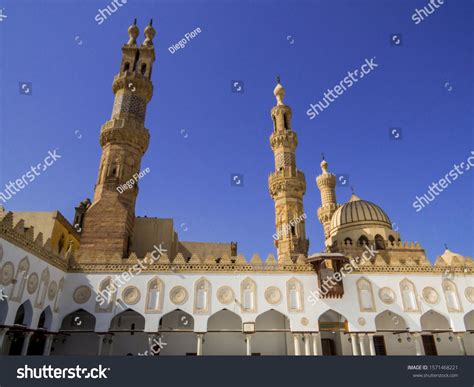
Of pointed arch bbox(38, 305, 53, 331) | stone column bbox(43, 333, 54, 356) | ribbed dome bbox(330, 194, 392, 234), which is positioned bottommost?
stone column bbox(43, 333, 54, 356)

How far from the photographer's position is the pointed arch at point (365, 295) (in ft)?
66.6

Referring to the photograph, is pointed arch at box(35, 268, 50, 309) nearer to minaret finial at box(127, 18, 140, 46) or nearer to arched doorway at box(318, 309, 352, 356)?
arched doorway at box(318, 309, 352, 356)

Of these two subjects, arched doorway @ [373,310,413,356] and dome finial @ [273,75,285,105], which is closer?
arched doorway @ [373,310,413,356]

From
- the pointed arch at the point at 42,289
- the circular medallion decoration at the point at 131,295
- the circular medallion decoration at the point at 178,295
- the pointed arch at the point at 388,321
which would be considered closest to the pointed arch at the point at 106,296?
the circular medallion decoration at the point at 131,295

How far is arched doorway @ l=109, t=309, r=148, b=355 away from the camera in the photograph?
68.3 ft

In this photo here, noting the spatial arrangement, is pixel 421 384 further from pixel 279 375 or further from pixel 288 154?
pixel 288 154

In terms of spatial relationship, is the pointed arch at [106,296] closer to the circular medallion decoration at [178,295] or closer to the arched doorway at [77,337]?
the arched doorway at [77,337]

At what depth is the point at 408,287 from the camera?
21.1 meters

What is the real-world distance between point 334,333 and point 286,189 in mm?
12707


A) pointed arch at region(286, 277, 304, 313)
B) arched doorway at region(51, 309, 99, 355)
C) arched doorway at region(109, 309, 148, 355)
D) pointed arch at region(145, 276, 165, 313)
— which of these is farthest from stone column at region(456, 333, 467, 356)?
arched doorway at region(51, 309, 99, 355)

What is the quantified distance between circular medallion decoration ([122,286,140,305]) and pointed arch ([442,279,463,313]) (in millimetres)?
19680

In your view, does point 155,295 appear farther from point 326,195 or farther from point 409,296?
point 326,195

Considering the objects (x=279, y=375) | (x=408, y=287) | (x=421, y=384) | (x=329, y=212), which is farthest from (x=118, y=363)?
(x=329, y=212)

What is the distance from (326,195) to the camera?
155 ft
